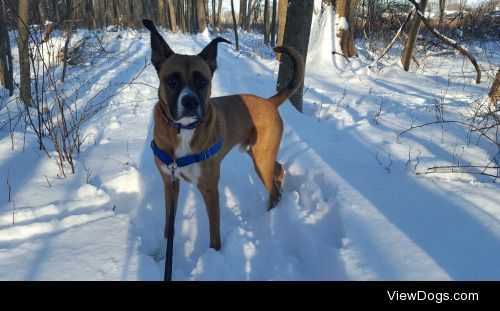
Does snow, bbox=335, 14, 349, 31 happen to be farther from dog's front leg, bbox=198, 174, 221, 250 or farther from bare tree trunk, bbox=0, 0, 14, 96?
dog's front leg, bbox=198, 174, 221, 250

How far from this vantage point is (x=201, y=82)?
2.58m

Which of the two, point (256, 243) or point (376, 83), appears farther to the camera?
point (376, 83)

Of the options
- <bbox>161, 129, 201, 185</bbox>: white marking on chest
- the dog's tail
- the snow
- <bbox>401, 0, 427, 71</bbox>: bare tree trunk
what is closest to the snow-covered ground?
<bbox>161, 129, 201, 185</bbox>: white marking on chest

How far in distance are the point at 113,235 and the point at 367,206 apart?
2.10m

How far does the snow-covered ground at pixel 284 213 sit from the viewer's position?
2.23m

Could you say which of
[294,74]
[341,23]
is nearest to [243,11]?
[341,23]

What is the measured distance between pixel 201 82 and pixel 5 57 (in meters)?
5.81

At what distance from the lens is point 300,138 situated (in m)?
4.71

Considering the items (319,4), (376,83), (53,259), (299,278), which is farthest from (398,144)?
(319,4)

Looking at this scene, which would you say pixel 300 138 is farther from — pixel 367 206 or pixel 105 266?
pixel 105 266

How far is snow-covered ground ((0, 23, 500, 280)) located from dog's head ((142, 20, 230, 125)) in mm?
1085

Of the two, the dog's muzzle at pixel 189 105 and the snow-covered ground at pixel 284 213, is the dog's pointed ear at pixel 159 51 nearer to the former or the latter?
the dog's muzzle at pixel 189 105

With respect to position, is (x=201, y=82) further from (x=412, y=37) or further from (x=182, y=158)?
(x=412, y=37)

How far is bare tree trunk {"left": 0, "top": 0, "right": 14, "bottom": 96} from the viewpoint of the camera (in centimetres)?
588
